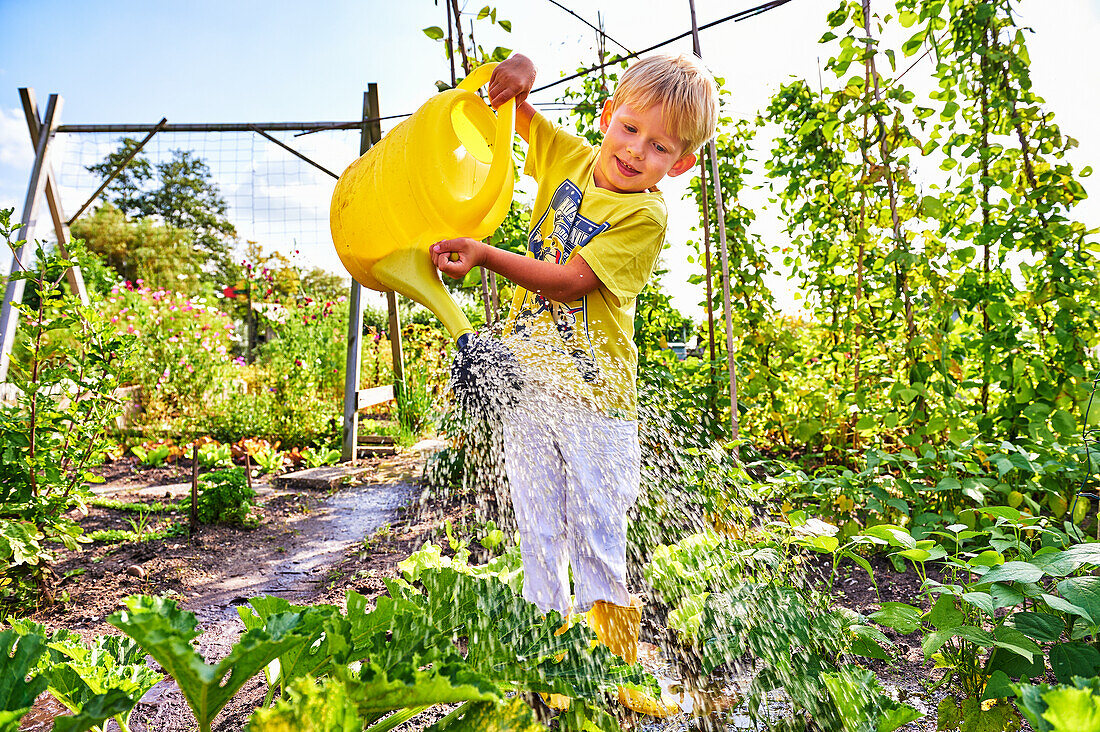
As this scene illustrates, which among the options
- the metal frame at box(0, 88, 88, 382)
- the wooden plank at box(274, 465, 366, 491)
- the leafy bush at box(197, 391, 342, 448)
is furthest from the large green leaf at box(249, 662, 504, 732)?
the metal frame at box(0, 88, 88, 382)

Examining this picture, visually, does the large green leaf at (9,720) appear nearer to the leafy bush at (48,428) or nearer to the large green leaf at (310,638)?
the large green leaf at (310,638)

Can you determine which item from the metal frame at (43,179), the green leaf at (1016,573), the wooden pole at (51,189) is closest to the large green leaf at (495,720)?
the green leaf at (1016,573)

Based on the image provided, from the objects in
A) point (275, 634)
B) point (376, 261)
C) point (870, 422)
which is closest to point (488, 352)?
point (376, 261)

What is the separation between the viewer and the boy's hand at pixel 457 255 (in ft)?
4.51

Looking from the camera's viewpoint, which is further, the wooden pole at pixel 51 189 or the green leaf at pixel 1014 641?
the wooden pole at pixel 51 189

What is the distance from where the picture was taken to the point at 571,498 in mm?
1656

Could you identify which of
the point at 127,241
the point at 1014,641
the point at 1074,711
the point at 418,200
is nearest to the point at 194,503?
the point at 418,200

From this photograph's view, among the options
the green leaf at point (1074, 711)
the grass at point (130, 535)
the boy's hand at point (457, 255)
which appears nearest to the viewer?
the green leaf at point (1074, 711)

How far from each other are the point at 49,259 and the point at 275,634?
1.80 meters

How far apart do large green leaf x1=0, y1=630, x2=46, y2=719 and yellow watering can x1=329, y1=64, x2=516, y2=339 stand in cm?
84

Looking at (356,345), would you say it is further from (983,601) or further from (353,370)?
(983,601)

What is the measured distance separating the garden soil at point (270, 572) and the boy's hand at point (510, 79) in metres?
1.39

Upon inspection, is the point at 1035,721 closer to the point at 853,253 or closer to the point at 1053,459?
the point at 1053,459

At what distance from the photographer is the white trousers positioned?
63.9 inches
